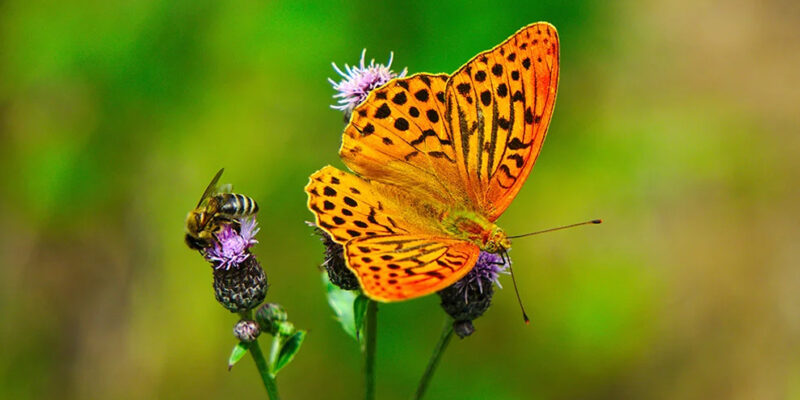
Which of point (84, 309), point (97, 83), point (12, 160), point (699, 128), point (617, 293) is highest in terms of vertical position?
point (97, 83)

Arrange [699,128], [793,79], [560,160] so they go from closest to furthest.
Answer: [560,160]
[699,128]
[793,79]

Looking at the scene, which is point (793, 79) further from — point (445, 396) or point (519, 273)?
point (445, 396)

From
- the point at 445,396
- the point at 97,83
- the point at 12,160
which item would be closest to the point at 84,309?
the point at 12,160

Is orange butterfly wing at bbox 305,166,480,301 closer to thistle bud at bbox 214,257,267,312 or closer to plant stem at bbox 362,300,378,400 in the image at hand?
plant stem at bbox 362,300,378,400

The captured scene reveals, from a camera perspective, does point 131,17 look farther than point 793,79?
No

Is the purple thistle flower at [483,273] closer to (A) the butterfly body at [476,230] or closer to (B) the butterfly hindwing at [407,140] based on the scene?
(A) the butterfly body at [476,230]

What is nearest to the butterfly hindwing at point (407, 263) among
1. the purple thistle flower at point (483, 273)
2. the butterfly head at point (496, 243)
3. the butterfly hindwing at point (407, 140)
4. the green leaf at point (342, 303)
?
the butterfly head at point (496, 243)

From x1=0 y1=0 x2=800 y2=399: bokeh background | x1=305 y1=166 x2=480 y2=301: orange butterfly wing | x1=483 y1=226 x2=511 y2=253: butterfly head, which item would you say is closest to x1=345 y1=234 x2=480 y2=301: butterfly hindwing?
x1=305 y1=166 x2=480 y2=301: orange butterfly wing

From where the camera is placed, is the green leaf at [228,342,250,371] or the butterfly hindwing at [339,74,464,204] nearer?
the green leaf at [228,342,250,371]
